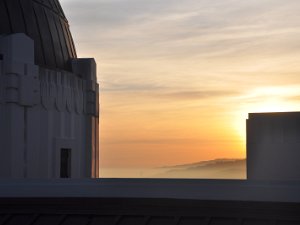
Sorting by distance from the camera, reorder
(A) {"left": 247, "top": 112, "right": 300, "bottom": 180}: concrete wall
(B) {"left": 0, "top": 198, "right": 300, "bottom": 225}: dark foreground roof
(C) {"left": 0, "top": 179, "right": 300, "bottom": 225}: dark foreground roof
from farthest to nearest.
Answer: (A) {"left": 247, "top": 112, "right": 300, "bottom": 180}: concrete wall, (C) {"left": 0, "top": 179, "right": 300, "bottom": 225}: dark foreground roof, (B) {"left": 0, "top": 198, "right": 300, "bottom": 225}: dark foreground roof

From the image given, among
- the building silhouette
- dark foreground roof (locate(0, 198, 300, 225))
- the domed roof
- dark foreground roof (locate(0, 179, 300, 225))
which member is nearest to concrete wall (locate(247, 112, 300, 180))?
the building silhouette

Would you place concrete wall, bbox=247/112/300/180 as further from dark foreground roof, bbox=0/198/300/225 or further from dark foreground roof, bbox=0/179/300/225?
dark foreground roof, bbox=0/198/300/225

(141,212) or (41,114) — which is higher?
(41,114)

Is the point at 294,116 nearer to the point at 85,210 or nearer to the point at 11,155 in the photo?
the point at 11,155

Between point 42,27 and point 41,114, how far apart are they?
386cm

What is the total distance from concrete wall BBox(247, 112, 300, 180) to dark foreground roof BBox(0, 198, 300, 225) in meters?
12.7

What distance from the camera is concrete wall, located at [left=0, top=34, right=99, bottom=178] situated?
23.2 metres

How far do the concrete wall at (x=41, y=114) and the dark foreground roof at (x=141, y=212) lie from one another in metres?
6.83

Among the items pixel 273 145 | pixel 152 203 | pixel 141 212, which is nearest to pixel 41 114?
pixel 152 203

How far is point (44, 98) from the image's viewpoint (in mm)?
24547

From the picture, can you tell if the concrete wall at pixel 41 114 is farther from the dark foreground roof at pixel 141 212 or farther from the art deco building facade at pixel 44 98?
the dark foreground roof at pixel 141 212

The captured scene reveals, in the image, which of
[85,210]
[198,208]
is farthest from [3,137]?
[198,208]

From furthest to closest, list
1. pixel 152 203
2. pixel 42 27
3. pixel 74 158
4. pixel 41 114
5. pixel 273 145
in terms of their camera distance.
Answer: pixel 273 145
pixel 74 158
pixel 42 27
pixel 41 114
pixel 152 203

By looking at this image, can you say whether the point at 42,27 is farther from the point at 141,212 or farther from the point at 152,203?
the point at 141,212
